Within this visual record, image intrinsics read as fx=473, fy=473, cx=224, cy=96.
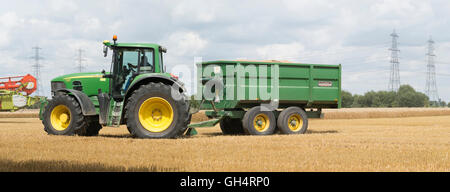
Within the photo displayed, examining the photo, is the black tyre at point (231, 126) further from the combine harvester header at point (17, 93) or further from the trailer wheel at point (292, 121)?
the combine harvester header at point (17, 93)

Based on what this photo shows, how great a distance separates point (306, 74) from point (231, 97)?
9.09 ft

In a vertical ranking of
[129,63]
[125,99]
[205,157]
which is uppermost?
[129,63]

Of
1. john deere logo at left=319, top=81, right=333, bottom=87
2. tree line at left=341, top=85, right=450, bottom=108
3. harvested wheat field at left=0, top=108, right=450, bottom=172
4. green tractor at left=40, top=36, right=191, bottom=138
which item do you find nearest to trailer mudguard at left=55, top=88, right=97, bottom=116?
green tractor at left=40, top=36, right=191, bottom=138

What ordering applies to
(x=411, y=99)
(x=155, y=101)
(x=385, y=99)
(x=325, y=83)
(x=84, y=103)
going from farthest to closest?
1. (x=411, y=99)
2. (x=385, y=99)
3. (x=325, y=83)
4. (x=84, y=103)
5. (x=155, y=101)

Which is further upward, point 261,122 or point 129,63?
point 129,63

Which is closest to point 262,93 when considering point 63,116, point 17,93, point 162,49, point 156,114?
point 162,49

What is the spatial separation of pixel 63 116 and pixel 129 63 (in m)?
2.39

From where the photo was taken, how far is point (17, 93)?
86.7 ft

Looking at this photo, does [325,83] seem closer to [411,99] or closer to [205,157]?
[205,157]

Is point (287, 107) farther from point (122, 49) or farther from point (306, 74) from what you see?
point (122, 49)

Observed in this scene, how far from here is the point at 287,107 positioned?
51.6 ft

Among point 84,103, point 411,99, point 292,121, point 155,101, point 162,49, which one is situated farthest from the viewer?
point 411,99
